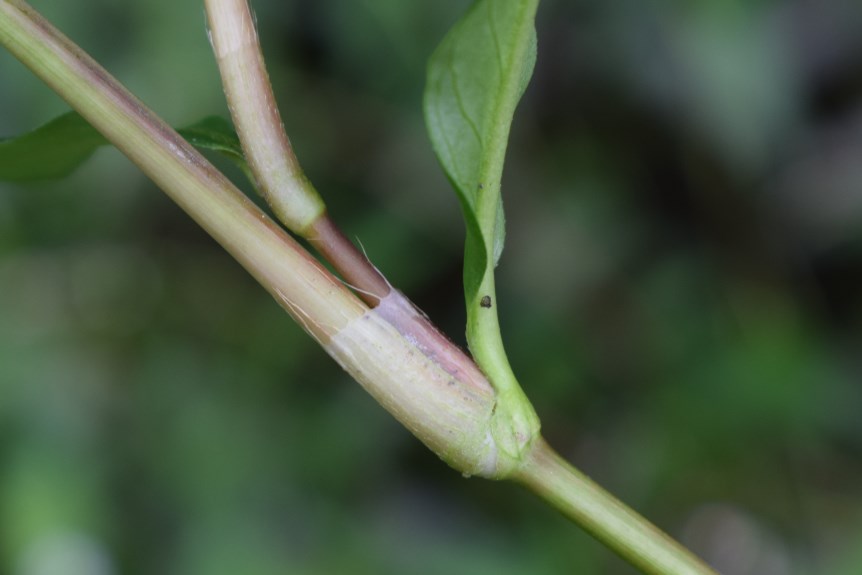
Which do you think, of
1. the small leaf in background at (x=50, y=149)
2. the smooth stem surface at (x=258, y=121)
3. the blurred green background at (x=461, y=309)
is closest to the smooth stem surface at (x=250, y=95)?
the smooth stem surface at (x=258, y=121)

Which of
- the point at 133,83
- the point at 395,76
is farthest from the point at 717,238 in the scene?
the point at 133,83

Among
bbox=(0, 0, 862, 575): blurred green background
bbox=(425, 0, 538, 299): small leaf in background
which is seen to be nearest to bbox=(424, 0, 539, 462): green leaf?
bbox=(425, 0, 538, 299): small leaf in background

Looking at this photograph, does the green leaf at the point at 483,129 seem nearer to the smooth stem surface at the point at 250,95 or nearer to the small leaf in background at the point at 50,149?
the smooth stem surface at the point at 250,95

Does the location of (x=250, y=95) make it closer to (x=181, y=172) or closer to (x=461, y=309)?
(x=181, y=172)

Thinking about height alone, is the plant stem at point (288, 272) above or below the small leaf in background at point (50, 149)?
above

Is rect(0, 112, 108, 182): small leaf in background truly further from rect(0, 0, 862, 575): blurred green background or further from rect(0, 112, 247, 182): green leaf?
rect(0, 0, 862, 575): blurred green background

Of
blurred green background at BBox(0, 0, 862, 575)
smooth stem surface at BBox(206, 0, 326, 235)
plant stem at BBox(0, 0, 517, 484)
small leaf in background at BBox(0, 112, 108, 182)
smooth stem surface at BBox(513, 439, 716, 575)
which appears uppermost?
smooth stem surface at BBox(206, 0, 326, 235)
